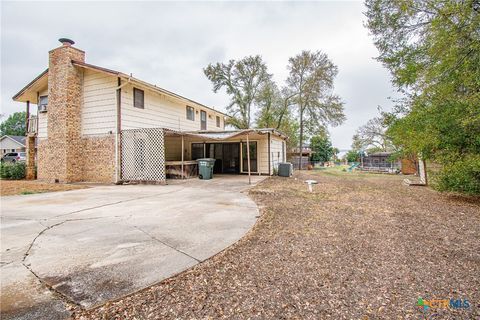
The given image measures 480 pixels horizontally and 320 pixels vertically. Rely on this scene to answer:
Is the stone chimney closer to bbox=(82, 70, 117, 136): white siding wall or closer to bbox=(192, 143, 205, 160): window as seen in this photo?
bbox=(82, 70, 117, 136): white siding wall

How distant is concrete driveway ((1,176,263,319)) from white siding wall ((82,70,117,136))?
5.38m

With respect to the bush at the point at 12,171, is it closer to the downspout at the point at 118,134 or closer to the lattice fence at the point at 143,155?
the downspout at the point at 118,134

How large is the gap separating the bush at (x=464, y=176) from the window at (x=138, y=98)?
12795mm

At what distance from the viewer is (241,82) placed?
960 inches

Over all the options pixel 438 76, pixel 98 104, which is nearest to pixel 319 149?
pixel 438 76

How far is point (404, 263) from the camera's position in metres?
2.52

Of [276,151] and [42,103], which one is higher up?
[42,103]

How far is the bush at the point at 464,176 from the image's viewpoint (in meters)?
5.92

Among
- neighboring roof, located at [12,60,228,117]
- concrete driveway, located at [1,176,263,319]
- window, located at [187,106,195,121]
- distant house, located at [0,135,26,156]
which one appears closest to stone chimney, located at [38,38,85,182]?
neighboring roof, located at [12,60,228,117]

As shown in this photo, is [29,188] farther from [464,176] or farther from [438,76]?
[464,176]

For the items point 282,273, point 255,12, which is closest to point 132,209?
point 282,273

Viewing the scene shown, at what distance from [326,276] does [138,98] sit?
11439 millimetres

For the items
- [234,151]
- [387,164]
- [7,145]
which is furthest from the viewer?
[7,145]

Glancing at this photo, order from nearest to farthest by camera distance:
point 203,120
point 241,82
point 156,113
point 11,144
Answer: point 156,113 < point 203,120 < point 241,82 < point 11,144
